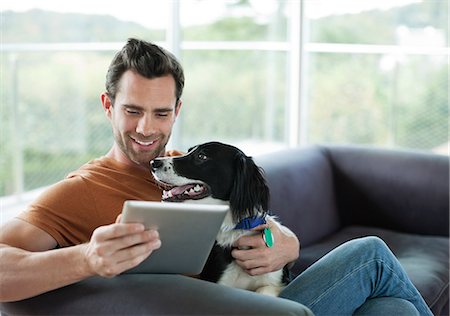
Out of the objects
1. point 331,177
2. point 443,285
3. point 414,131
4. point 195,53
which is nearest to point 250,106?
point 195,53

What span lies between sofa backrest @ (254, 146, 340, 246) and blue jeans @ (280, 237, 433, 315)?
83cm

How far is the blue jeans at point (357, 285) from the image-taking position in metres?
2.17

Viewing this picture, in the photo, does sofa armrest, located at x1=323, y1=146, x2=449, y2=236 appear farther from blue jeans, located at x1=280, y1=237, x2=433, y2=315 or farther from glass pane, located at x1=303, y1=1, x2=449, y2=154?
glass pane, located at x1=303, y1=1, x2=449, y2=154

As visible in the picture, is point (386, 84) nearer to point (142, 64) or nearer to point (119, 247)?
point (142, 64)

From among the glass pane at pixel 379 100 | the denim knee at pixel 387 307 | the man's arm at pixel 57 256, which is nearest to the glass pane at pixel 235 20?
the glass pane at pixel 379 100

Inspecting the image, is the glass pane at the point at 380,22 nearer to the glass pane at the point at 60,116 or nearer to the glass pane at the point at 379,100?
the glass pane at the point at 379,100

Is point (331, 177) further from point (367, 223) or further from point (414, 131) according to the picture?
point (414, 131)

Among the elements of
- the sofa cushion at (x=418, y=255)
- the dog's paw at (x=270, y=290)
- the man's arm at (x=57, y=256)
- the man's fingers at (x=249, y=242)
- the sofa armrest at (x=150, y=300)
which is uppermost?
the man's arm at (x=57, y=256)

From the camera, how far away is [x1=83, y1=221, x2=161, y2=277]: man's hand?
1.71 m

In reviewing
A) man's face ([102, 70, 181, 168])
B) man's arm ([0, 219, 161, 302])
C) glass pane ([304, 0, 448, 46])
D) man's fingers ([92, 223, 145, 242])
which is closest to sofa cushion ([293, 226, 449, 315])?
man's face ([102, 70, 181, 168])

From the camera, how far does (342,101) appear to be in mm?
7465

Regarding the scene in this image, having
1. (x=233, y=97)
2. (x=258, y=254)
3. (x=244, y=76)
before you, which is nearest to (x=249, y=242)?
(x=258, y=254)

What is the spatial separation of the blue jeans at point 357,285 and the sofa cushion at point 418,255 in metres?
0.60

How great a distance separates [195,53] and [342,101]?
218 cm
